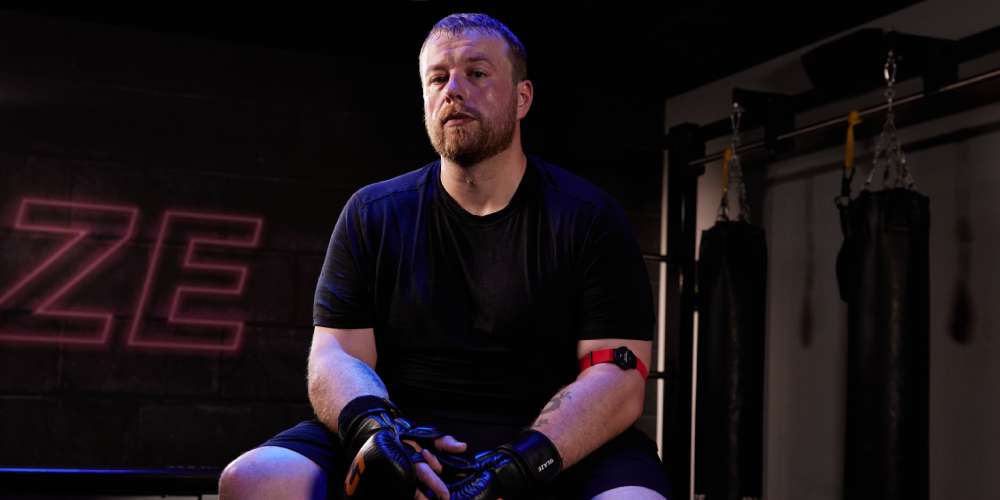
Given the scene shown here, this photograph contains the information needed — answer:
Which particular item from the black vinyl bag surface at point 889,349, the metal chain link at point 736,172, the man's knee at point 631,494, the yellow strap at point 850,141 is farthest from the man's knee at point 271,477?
the metal chain link at point 736,172

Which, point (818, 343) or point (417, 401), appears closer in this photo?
point (417, 401)

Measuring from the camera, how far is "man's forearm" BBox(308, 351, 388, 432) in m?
1.78

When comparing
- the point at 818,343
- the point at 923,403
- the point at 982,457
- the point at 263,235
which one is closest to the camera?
the point at 923,403

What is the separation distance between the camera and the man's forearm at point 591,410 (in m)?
1.72

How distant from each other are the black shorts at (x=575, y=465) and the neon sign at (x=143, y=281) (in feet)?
8.64

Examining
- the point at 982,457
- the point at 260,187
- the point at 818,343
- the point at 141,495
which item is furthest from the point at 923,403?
the point at 260,187

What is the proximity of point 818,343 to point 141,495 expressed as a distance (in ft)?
8.47

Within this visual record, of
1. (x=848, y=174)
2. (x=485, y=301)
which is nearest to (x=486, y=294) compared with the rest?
(x=485, y=301)

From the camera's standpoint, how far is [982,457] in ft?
11.0

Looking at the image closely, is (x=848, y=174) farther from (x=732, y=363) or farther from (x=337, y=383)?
(x=337, y=383)

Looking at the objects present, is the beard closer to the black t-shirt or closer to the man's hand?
the black t-shirt

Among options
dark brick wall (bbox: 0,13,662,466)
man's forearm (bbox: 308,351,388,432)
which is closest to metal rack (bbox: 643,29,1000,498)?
dark brick wall (bbox: 0,13,662,466)

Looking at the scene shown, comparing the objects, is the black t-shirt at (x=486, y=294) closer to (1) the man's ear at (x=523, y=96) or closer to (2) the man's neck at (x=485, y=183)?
(2) the man's neck at (x=485, y=183)

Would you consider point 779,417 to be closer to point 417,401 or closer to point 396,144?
point 396,144
